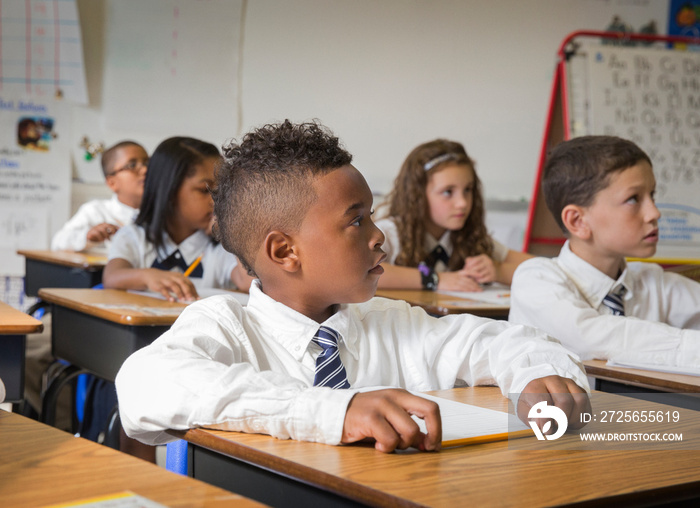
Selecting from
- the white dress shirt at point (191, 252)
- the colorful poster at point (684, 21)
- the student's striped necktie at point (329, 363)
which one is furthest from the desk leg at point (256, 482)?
the colorful poster at point (684, 21)

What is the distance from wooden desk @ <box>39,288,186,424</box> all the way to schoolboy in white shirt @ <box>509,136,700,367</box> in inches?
35.8

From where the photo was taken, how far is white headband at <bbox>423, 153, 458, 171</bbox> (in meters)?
3.29

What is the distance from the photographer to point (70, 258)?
3410mm

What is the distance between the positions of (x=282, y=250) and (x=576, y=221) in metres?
1.13

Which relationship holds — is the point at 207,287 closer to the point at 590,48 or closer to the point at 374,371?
the point at 374,371

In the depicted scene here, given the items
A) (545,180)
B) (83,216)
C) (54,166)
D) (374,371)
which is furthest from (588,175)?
(54,166)

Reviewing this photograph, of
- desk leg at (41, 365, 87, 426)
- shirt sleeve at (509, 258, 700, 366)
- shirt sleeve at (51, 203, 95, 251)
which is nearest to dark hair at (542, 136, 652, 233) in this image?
shirt sleeve at (509, 258, 700, 366)

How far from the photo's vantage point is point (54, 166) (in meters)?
4.18

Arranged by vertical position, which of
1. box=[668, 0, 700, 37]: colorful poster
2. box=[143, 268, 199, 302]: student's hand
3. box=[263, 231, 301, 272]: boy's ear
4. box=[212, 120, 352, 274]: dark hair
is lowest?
box=[143, 268, 199, 302]: student's hand

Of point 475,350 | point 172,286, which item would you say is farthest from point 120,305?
point 475,350

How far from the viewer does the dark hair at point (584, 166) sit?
208 centimetres

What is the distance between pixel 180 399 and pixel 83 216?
3271mm

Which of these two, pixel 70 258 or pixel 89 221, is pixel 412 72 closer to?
pixel 89 221

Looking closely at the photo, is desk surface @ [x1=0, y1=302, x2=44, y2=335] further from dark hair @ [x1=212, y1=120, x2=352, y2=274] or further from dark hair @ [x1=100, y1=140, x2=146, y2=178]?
dark hair @ [x1=100, y1=140, x2=146, y2=178]
